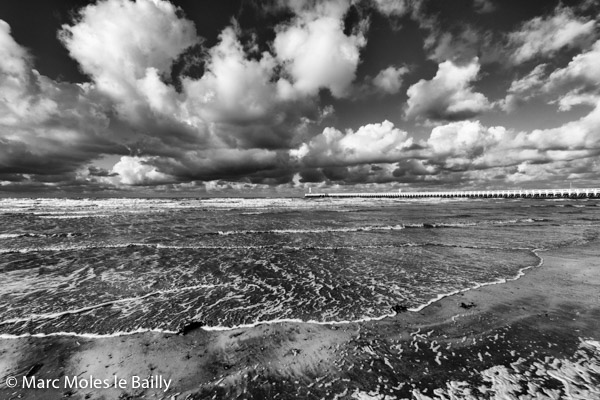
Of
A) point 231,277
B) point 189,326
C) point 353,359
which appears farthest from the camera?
point 231,277

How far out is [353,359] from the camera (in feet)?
14.4

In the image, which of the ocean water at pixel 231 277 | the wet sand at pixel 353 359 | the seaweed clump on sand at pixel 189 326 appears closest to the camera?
the wet sand at pixel 353 359

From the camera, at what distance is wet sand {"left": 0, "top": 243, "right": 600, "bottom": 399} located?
3.73 metres

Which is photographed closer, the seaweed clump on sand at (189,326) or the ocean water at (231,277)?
the seaweed clump on sand at (189,326)

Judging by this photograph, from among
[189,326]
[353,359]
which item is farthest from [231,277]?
[353,359]

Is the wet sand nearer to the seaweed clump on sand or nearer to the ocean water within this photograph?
the seaweed clump on sand

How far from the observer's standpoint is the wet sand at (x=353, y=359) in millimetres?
3734

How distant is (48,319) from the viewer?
5984 millimetres

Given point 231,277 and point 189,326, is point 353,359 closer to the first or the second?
point 189,326

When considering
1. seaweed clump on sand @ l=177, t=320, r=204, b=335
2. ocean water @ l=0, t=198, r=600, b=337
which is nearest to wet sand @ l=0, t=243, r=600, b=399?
seaweed clump on sand @ l=177, t=320, r=204, b=335

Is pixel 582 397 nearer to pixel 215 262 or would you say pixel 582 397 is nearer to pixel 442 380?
pixel 442 380

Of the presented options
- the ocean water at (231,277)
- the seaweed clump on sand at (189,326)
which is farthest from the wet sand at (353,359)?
the ocean water at (231,277)

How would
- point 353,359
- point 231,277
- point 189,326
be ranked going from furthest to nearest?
point 231,277
point 189,326
point 353,359

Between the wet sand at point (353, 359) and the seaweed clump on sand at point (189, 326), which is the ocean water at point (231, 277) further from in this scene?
the wet sand at point (353, 359)
